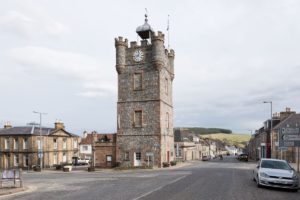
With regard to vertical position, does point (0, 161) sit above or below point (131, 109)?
below

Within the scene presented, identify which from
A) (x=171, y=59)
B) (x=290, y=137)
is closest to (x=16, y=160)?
(x=171, y=59)

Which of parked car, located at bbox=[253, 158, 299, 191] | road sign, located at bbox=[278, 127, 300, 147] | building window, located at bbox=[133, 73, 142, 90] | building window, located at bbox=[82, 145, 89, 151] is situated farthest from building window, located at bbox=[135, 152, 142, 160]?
building window, located at bbox=[82, 145, 89, 151]

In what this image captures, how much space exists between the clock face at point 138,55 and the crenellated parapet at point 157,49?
2125 mm

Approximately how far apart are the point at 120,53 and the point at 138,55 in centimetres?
260

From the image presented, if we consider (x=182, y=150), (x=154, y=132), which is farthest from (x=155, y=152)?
(x=182, y=150)

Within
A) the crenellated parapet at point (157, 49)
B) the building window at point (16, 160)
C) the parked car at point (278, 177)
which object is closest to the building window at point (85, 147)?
the building window at point (16, 160)

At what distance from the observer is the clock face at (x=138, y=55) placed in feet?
154

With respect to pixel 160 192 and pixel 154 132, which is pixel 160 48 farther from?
pixel 160 192

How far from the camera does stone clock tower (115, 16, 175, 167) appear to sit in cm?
4541

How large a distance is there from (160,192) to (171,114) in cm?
3591

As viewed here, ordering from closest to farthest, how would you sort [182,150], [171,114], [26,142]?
[171,114] < [26,142] < [182,150]

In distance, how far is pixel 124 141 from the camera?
46.9 meters

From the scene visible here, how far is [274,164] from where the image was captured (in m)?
19.1

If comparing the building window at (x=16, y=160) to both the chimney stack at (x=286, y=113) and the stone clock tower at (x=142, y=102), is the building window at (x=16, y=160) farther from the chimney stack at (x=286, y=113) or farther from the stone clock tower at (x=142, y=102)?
the chimney stack at (x=286, y=113)
